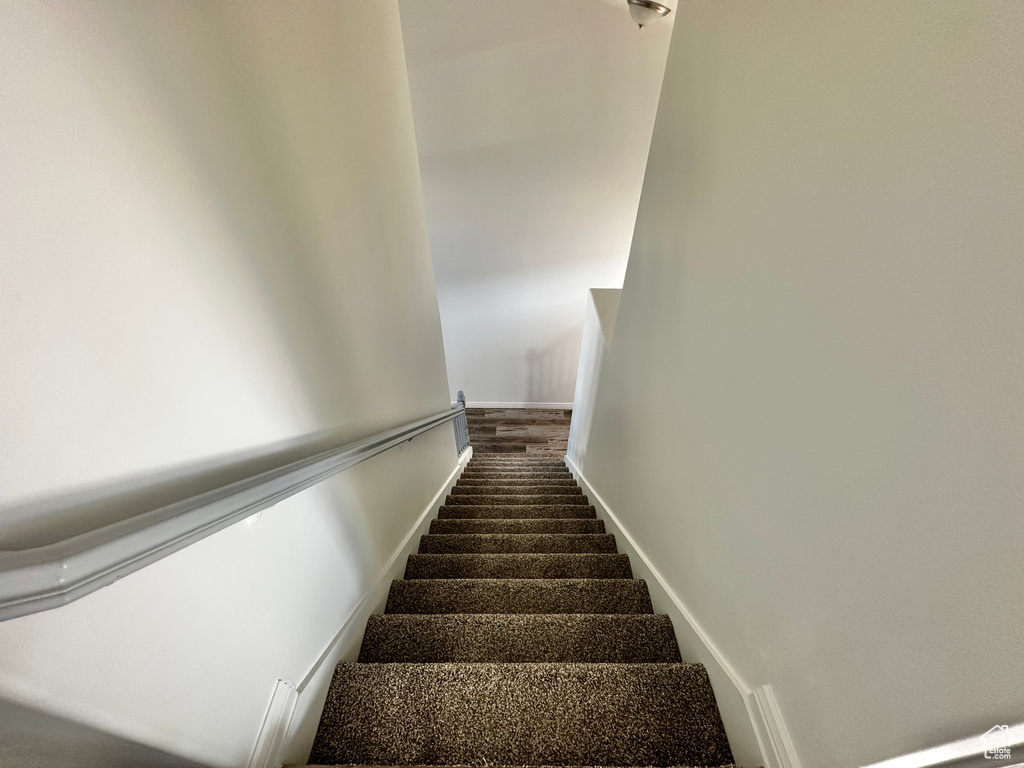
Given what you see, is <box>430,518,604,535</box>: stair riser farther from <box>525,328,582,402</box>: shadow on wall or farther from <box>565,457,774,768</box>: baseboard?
<box>525,328,582,402</box>: shadow on wall

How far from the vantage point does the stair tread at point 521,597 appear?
1565 mm

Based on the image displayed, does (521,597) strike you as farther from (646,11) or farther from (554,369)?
(554,369)

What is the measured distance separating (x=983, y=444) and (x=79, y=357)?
111 cm

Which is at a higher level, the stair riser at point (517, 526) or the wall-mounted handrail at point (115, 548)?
the stair riser at point (517, 526)

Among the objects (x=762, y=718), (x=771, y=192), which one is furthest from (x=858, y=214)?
(x=762, y=718)

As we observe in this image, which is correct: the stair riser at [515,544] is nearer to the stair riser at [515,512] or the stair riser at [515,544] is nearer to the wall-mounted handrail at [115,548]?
the stair riser at [515,512]

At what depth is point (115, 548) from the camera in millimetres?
473

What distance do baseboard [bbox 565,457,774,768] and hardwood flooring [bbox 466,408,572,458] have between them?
16.4 ft

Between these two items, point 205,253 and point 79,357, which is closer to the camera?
point 79,357

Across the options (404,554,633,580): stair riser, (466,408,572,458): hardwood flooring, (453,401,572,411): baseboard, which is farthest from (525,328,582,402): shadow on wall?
(404,554,633,580): stair riser

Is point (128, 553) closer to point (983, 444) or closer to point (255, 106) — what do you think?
point (255, 106)

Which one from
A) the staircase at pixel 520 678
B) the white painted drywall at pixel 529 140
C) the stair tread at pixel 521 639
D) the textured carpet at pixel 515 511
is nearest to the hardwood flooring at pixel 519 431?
the white painted drywall at pixel 529 140

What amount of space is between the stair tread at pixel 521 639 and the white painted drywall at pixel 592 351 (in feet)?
6.80

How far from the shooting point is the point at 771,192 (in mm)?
943
